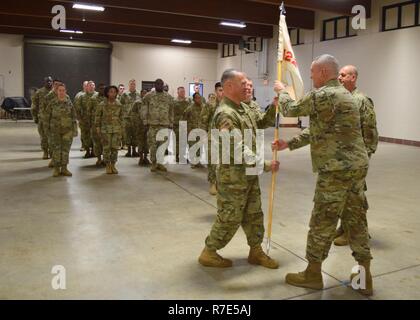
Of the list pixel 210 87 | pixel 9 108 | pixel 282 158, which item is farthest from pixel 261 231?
pixel 210 87

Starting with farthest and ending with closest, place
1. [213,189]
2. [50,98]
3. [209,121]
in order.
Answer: [50,98] → [209,121] → [213,189]

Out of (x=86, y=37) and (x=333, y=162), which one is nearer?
(x=333, y=162)

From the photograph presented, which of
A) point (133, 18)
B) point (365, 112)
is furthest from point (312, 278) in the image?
point (133, 18)

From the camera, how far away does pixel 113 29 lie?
58.9 feet

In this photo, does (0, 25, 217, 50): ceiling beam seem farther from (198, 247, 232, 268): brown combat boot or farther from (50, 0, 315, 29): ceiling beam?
(198, 247, 232, 268): brown combat boot

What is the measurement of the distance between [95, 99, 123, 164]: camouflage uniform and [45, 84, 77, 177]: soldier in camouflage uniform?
0.43 meters

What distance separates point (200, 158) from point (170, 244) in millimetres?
4751

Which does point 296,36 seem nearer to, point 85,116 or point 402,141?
point 402,141

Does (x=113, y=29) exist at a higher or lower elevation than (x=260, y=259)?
higher

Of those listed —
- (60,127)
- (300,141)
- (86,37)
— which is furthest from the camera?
(86,37)

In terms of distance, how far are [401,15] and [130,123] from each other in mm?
8394

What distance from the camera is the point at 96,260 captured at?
327cm

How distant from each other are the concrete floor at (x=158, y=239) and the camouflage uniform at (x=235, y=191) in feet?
1.00

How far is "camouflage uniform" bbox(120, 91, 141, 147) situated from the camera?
898 cm
